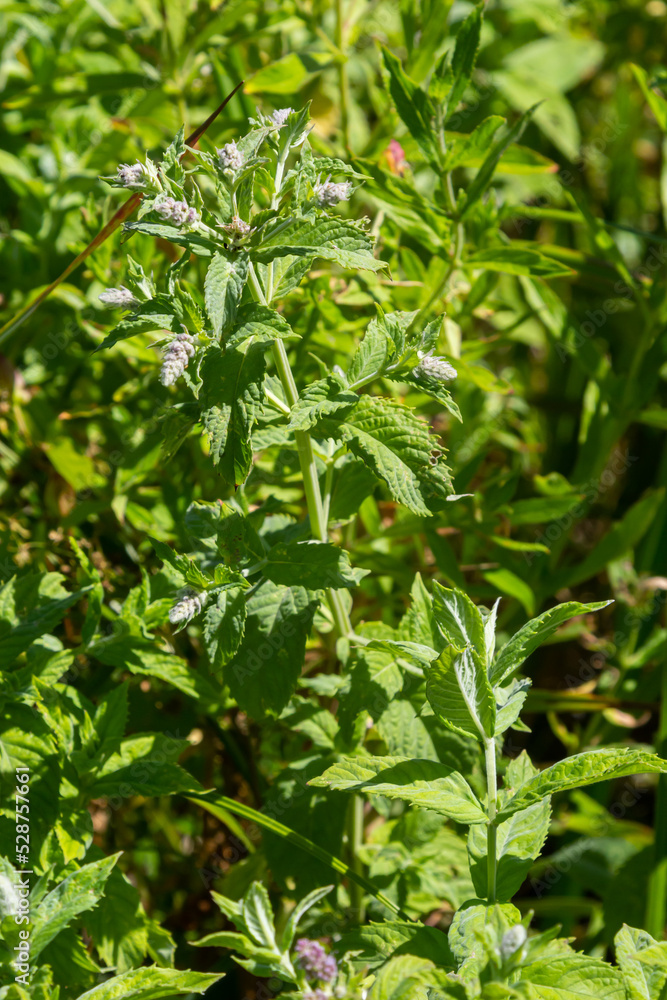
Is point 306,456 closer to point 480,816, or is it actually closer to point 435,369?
point 435,369

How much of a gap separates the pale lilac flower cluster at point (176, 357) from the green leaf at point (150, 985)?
29.0 inches

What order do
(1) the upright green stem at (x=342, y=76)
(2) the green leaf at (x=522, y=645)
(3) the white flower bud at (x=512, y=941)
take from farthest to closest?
1. (1) the upright green stem at (x=342, y=76)
2. (2) the green leaf at (x=522, y=645)
3. (3) the white flower bud at (x=512, y=941)

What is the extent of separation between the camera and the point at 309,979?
126 cm

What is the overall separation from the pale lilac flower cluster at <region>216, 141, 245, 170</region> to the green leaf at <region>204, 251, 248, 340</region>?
0.11 metres

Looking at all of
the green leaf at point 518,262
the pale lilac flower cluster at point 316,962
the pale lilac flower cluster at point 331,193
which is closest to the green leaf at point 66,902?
the pale lilac flower cluster at point 316,962

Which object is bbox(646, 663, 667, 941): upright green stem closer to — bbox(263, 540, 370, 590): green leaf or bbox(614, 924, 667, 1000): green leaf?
bbox(614, 924, 667, 1000): green leaf

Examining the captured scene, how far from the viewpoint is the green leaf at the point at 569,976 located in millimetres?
1098

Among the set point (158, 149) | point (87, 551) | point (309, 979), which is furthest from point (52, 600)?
point (158, 149)

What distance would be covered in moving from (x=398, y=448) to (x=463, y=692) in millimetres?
340

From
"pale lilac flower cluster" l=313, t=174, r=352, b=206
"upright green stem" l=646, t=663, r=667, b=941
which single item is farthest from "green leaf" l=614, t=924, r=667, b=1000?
"pale lilac flower cluster" l=313, t=174, r=352, b=206

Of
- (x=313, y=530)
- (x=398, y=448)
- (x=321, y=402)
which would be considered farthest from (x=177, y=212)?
(x=313, y=530)

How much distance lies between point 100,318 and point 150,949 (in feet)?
3.69

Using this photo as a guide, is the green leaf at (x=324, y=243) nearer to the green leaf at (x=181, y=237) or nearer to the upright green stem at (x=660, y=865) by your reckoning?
the green leaf at (x=181, y=237)

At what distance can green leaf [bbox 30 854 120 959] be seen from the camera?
1.11 meters
